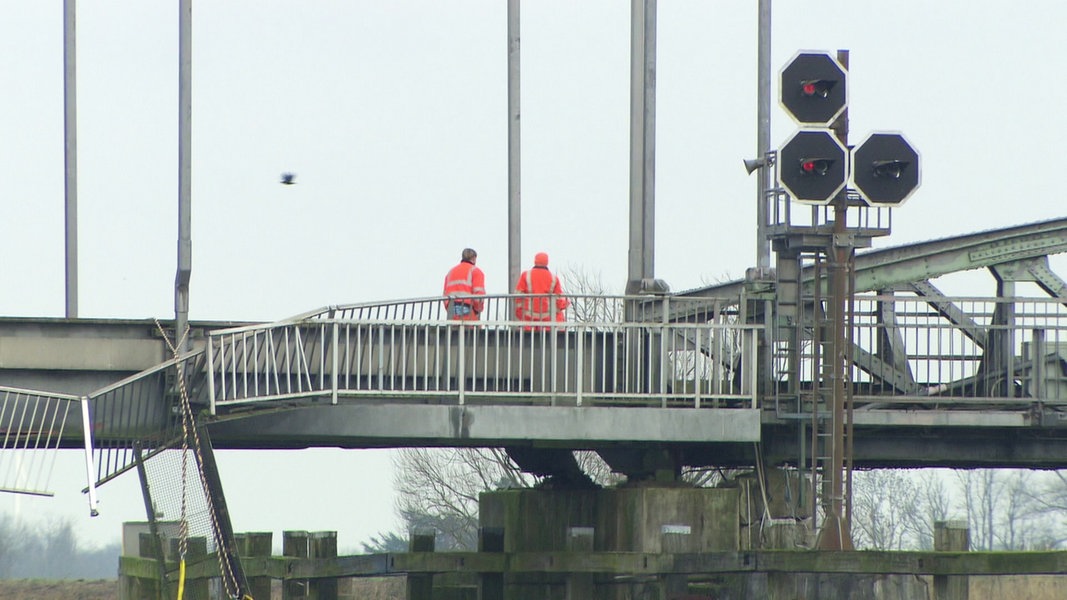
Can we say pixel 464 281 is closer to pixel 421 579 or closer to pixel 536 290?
pixel 536 290

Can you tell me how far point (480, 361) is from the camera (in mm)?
19953

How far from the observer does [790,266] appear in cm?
2105

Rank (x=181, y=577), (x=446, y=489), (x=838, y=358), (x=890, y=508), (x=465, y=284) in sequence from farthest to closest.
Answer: (x=890, y=508)
(x=446, y=489)
(x=465, y=284)
(x=838, y=358)
(x=181, y=577)

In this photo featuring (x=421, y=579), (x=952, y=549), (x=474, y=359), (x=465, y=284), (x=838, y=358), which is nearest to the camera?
(x=952, y=549)

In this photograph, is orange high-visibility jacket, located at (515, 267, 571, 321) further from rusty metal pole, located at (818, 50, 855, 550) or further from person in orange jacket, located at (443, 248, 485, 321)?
rusty metal pole, located at (818, 50, 855, 550)

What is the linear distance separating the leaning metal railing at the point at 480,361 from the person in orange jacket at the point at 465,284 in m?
0.19

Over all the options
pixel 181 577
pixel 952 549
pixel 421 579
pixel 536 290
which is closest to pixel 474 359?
pixel 536 290

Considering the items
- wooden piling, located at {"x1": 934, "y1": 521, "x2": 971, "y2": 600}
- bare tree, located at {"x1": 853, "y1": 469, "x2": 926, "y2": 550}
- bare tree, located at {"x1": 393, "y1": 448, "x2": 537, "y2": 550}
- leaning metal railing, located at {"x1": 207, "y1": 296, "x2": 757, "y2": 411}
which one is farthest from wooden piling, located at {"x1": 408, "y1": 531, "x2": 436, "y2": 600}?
bare tree, located at {"x1": 853, "y1": 469, "x2": 926, "y2": 550}

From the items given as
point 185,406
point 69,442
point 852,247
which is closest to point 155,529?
point 185,406

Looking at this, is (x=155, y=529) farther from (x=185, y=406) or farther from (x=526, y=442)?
(x=526, y=442)

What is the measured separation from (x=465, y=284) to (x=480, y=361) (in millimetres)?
1637

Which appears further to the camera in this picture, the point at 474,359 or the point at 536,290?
the point at 536,290

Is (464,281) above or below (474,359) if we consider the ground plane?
above

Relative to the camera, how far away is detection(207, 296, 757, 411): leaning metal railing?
1916 cm
